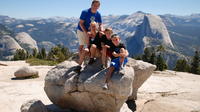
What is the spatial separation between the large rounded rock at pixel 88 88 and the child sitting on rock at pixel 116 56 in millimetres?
233

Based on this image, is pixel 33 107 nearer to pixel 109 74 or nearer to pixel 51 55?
pixel 109 74

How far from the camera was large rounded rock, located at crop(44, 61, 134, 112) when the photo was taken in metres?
11.4

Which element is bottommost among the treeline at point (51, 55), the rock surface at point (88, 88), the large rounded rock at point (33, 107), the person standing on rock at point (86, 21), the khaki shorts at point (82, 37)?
the treeline at point (51, 55)

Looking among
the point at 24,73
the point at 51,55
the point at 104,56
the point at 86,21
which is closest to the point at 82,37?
the point at 86,21

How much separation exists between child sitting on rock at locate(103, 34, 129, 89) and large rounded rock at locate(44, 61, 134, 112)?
0.23 meters

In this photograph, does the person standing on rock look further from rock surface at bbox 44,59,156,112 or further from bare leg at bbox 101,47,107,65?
bare leg at bbox 101,47,107,65

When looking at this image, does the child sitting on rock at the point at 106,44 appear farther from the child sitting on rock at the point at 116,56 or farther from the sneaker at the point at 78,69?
the sneaker at the point at 78,69

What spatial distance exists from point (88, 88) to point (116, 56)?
6.14 ft

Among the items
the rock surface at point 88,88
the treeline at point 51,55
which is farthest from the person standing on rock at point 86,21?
the treeline at point 51,55

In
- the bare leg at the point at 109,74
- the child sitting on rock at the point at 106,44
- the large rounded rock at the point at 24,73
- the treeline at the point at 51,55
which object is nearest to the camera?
the bare leg at the point at 109,74

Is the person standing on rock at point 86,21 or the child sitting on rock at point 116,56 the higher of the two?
the person standing on rock at point 86,21

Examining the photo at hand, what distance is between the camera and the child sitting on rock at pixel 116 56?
11.5 metres

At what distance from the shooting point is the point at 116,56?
11625 millimetres

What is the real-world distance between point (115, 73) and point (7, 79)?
1462cm
